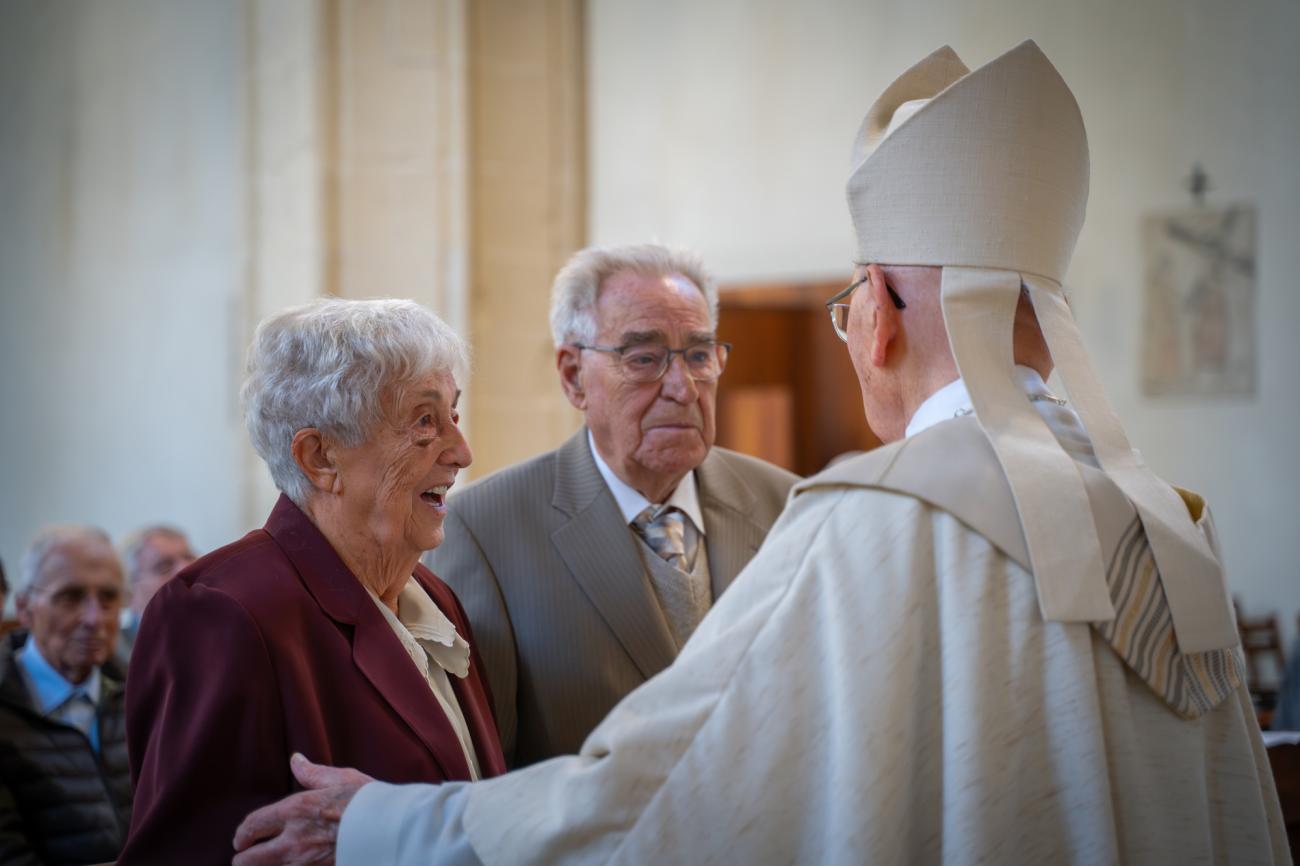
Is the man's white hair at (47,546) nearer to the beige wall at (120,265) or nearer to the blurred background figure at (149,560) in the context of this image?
the blurred background figure at (149,560)

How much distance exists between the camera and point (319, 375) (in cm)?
221

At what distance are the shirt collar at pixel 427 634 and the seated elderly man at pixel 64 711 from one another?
148 cm

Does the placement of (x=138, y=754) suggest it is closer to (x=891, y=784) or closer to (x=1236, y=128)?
(x=891, y=784)

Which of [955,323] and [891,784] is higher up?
[955,323]

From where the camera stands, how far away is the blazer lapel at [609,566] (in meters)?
2.70

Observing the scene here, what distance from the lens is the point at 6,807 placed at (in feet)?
10.6

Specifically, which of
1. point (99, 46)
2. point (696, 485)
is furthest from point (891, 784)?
point (99, 46)

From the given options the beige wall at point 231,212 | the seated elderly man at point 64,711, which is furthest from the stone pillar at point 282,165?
the seated elderly man at point 64,711

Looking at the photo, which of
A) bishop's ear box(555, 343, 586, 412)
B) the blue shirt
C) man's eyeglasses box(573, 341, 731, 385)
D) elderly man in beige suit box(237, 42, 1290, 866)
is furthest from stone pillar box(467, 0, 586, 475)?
elderly man in beige suit box(237, 42, 1290, 866)

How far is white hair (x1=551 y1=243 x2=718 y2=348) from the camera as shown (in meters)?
3.05

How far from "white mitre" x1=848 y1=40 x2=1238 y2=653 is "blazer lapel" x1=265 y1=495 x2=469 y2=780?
0.98 m

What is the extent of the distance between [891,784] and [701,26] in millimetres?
7338

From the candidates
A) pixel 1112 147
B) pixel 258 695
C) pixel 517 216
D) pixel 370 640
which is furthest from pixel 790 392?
pixel 258 695

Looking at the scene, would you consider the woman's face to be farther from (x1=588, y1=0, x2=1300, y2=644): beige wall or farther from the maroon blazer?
(x1=588, y1=0, x2=1300, y2=644): beige wall
